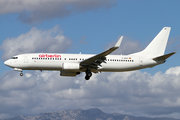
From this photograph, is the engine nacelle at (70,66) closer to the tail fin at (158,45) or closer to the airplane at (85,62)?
the airplane at (85,62)

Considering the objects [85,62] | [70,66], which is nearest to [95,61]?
[85,62]

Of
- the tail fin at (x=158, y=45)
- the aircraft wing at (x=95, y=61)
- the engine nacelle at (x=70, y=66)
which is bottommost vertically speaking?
the engine nacelle at (x=70, y=66)

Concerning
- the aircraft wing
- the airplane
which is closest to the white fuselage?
the airplane

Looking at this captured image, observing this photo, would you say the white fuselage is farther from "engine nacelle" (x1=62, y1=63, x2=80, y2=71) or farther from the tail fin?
the tail fin

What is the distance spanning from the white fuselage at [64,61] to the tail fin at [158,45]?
9.55ft

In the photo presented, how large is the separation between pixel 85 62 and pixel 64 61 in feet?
13.8

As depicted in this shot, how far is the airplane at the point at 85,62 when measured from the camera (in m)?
Answer: 61.3

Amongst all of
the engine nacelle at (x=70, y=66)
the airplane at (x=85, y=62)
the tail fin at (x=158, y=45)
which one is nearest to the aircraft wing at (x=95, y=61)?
the airplane at (x=85, y=62)

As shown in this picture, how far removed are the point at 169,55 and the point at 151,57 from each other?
17.9 ft

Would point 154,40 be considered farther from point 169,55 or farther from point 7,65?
point 7,65

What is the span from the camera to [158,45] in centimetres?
6919

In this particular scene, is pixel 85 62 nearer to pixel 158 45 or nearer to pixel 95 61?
pixel 95 61

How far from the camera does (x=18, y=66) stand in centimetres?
6206

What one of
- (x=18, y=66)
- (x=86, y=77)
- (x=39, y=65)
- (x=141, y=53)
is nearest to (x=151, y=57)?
(x=141, y=53)
